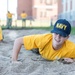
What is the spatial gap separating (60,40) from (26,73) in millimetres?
600

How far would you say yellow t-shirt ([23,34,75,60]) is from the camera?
3.89 m

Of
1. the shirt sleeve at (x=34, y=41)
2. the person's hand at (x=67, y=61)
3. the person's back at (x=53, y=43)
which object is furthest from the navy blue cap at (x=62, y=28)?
the person's hand at (x=67, y=61)

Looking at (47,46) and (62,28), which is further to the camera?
(47,46)

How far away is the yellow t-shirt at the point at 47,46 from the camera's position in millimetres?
3895

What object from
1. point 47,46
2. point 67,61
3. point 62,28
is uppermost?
point 62,28

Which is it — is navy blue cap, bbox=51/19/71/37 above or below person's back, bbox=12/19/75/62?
above

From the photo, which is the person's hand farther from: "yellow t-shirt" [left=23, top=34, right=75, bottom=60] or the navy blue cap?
the navy blue cap

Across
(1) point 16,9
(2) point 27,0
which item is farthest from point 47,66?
(2) point 27,0

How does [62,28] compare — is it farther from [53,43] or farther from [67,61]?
[67,61]

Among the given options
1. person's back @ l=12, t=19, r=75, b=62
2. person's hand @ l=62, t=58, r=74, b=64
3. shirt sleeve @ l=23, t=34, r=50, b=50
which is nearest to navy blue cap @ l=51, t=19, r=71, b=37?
person's back @ l=12, t=19, r=75, b=62

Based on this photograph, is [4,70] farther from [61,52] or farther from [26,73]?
[61,52]

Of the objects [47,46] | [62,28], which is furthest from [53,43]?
[62,28]

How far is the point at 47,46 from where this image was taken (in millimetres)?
3998

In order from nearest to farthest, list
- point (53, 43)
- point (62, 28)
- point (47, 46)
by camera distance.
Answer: point (62, 28) → point (53, 43) → point (47, 46)
